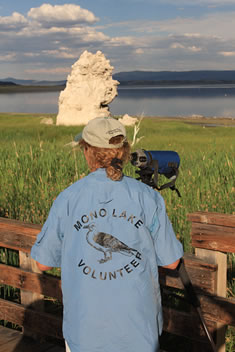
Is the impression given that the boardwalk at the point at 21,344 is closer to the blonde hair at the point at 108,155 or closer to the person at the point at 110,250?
the person at the point at 110,250

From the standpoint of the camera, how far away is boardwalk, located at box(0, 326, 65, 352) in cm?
351

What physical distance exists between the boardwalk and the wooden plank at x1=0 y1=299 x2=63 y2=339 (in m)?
0.09

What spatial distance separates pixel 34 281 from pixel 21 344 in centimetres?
55

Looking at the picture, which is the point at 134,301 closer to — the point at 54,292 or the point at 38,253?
the point at 38,253

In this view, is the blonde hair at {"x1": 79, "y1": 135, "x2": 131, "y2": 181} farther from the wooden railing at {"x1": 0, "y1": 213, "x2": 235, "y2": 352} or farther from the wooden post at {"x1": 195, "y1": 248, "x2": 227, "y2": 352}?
the wooden post at {"x1": 195, "y1": 248, "x2": 227, "y2": 352}

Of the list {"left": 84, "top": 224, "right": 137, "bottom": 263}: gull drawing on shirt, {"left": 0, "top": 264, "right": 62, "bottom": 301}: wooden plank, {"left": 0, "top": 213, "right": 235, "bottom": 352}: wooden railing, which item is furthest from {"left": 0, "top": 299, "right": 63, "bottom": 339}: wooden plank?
{"left": 84, "top": 224, "right": 137, "bottom": 263}: gull drawing on shirt

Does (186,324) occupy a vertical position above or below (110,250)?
below

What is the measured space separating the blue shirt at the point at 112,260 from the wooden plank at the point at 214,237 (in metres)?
0.79

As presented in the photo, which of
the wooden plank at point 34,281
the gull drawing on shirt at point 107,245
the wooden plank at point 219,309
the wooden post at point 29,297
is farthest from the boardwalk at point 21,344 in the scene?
the gull drawing on shirt at point 107,245

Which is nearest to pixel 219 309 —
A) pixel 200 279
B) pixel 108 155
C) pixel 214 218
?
pixel 200 279

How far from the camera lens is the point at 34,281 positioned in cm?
351

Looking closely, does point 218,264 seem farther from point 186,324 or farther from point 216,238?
point 186,324

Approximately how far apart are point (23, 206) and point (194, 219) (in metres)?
4.17

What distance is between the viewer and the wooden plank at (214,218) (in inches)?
111
